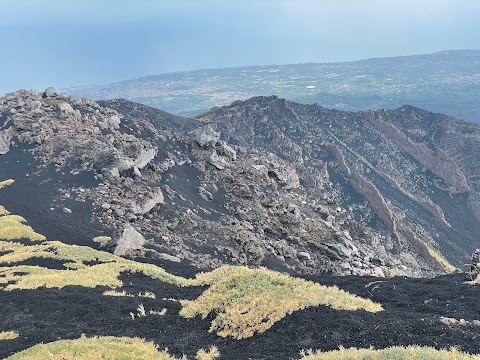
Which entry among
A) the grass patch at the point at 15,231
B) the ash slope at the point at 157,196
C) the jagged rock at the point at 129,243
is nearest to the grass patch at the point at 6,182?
the ash slope at the point at 157,196

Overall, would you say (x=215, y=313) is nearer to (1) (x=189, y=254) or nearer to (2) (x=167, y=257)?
(2) (x=167, y=257)

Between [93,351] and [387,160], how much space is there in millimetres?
131971

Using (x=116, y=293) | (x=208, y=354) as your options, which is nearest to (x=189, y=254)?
(x=116, y=293)

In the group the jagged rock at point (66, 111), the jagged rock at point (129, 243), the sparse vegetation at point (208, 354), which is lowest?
the jagged rock at point (129, 243)

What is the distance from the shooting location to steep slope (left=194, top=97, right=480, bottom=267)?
335 feet

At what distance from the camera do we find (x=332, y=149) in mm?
128500

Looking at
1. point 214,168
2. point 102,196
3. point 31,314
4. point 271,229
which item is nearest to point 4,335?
point 31,314

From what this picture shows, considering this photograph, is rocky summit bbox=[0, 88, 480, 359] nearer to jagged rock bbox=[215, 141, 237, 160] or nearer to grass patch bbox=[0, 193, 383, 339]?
grass patch bbox=[0, 193, 383, 339]

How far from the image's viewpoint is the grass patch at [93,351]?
14.0m

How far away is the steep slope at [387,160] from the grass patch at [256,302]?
2798 inches

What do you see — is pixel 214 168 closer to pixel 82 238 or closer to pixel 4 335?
pixel 82 238

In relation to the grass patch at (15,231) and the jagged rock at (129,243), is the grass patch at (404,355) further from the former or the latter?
the grass patch at (15,231)

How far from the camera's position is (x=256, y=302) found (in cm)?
1936

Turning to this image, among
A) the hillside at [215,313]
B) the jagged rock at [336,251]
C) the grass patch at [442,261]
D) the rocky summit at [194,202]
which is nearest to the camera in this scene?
the hillside at [215,313]
